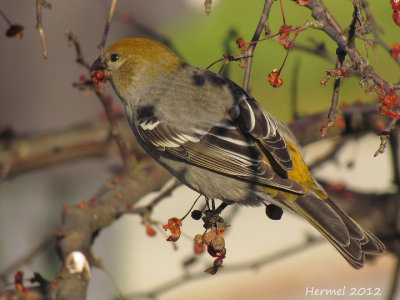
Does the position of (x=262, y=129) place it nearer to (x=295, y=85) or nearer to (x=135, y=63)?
(x=295, y=85)

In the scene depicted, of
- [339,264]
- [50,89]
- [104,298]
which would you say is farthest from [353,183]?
[50,89]

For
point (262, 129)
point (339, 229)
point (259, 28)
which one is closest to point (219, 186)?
point (262, 129)

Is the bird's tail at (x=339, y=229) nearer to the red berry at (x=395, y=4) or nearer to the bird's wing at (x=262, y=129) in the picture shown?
the bird's wing at (x=262, y=129)

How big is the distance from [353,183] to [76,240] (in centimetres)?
360

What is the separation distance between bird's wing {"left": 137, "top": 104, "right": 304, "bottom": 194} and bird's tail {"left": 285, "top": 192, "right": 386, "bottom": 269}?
0.41ft

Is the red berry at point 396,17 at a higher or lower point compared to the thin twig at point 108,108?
higher

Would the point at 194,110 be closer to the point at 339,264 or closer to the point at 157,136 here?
the point at 157,136

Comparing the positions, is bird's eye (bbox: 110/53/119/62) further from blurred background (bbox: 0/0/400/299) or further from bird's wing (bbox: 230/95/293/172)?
bird's wing (bbox: 230/95/293/172)

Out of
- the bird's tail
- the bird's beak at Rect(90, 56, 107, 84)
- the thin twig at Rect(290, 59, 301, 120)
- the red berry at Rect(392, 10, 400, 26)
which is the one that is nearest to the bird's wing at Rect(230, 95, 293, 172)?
the bird's tail

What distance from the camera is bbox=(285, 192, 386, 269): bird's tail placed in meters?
2.53

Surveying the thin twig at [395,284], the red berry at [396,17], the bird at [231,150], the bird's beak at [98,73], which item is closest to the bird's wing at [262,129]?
the bird at [231,150]

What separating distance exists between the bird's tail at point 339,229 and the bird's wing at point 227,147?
124mm

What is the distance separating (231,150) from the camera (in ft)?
9.05

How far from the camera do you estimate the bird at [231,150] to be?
103 inches
